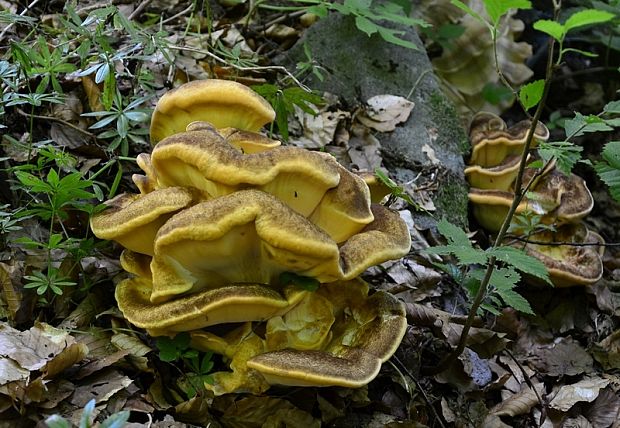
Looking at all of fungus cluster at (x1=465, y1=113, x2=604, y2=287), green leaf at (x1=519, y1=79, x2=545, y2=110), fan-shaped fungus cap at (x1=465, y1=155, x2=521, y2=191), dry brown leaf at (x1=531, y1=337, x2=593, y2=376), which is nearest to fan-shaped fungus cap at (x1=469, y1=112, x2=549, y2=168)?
fungus cluster at (x1=465, y1=113, x2=604, y2=287)

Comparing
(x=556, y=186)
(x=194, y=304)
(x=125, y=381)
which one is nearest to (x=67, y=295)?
(x=125, y=381)

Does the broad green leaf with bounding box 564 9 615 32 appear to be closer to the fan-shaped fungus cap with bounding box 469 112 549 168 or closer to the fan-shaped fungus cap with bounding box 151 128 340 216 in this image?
the fan-shaped fungus cap with bounding box 151 128 340 216

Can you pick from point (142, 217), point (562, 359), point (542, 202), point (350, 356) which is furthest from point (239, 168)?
point (542, 202)

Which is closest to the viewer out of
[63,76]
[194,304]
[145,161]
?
[194,304]

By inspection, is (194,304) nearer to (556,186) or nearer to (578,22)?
(578,22)

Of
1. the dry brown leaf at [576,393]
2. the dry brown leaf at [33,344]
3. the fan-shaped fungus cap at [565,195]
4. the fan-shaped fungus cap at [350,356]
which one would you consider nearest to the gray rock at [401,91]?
the fan-shaped fungus cap at [565,195]

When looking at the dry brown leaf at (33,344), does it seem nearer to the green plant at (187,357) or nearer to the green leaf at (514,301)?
the green plant at (187,357)
